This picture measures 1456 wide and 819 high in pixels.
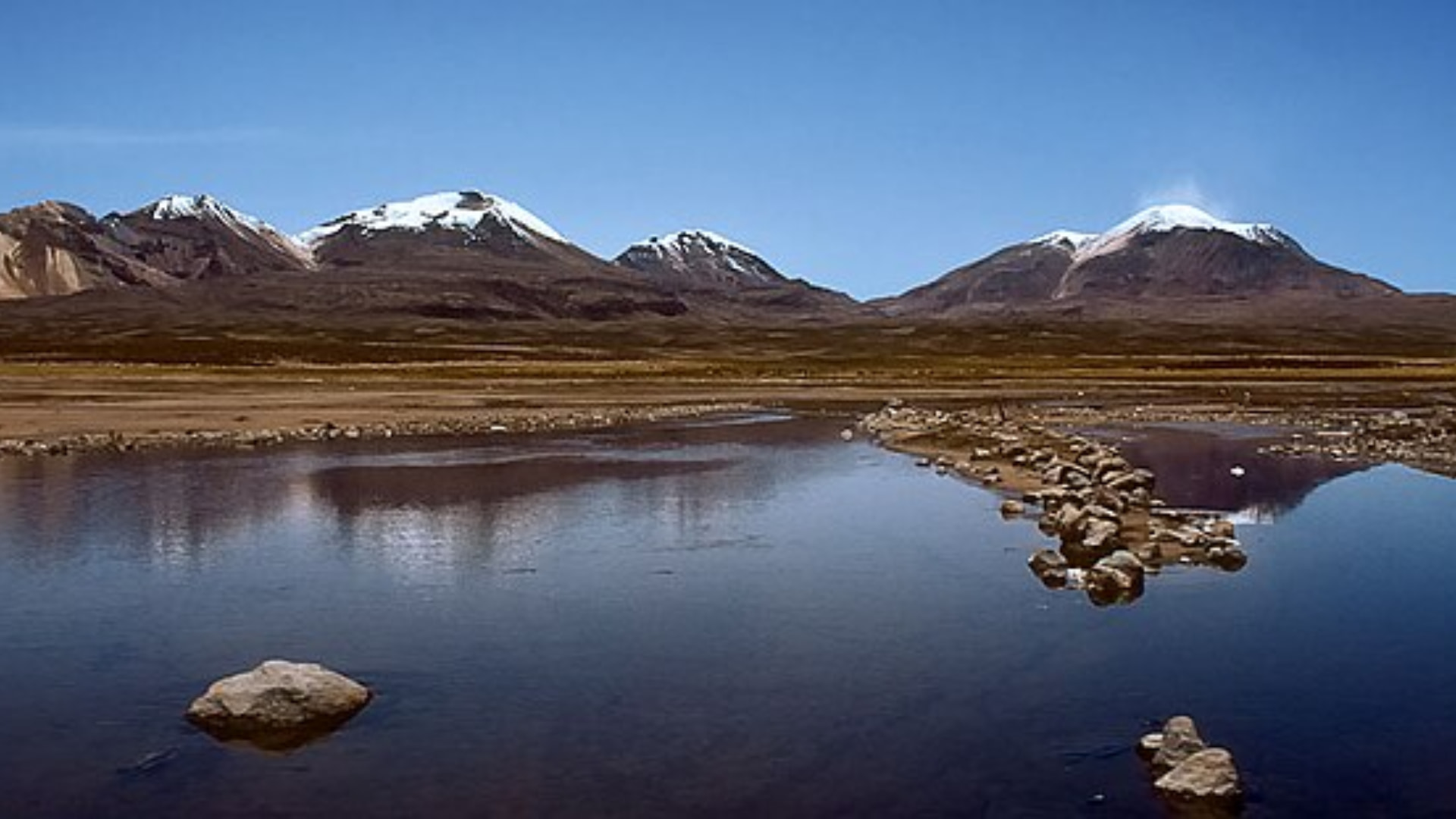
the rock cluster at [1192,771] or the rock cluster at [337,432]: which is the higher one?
the rock cluster at [337,432]

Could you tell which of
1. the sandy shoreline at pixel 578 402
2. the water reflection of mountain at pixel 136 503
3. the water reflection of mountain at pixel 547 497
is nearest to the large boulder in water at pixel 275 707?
the water reflection of mountain at pixel 547 497

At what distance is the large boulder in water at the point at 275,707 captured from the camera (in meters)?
14.3

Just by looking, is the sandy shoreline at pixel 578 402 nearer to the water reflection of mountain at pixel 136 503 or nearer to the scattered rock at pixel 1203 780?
the water reflection of mountain at pixel 136 503

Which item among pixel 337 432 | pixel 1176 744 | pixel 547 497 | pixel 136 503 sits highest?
pixel 337 432

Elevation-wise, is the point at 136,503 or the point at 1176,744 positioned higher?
the point at 136,503

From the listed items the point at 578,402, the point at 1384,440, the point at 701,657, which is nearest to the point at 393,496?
the point at 701,657

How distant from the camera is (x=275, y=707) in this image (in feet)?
47.7

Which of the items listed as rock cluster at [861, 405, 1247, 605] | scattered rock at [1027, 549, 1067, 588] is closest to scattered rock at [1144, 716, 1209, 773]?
rock cluster at [861, 405, 1247, 605]

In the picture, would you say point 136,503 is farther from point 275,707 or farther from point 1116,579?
point 1116,579

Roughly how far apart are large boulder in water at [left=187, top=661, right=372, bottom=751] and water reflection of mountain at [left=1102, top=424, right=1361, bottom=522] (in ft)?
73.2

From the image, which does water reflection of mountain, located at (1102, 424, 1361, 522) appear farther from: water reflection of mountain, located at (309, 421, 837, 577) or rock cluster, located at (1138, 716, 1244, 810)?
rock cluster, located at (1138, 716, 1244, 810)

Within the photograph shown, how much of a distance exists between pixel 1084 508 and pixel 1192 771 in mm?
16261

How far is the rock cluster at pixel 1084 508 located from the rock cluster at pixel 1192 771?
7.62m

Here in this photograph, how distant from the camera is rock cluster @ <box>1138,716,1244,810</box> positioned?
12.2 metres
